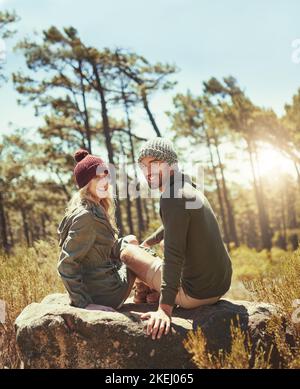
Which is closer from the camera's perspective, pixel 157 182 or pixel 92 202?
pixel 157 182

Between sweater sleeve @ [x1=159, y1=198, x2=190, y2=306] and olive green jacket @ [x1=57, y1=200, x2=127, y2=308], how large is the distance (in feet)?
2.26

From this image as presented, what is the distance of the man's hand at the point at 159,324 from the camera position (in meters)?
2.94

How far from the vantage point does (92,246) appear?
11.6ft

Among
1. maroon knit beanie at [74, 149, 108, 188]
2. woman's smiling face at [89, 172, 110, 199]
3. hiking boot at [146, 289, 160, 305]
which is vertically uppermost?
maroon knit beanie at [74, 149, 108, 188]

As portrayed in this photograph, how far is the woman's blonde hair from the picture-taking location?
3.55 meters

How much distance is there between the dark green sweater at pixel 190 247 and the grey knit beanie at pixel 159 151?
151 millimetres

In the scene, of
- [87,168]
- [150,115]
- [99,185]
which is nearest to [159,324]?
[99,185]

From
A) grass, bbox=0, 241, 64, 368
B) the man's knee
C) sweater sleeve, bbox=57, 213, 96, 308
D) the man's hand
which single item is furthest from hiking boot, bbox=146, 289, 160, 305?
grass, bbox=0, 241, 64, 368

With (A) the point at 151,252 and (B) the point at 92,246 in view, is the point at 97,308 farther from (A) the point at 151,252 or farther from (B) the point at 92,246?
(A) the point at 151,252

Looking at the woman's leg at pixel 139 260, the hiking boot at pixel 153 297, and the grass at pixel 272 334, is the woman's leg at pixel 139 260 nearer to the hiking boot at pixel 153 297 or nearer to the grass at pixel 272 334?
the hiking boot at pixel 153 297

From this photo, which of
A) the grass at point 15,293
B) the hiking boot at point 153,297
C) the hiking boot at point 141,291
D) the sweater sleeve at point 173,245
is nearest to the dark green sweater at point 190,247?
the sweater sleeve at point 173,245

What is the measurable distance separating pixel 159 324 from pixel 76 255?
2.79ft

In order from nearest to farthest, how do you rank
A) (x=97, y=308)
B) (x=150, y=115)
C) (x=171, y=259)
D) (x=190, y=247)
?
(x=171, y=259) < (x=190, y=247) < (x=97, y=308) < (x=150, y=115)

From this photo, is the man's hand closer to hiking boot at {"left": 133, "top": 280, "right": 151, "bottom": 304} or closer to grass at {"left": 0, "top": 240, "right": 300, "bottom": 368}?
grass at {"left": 0, "top": 240, "right": 300, "bottom": 368}
